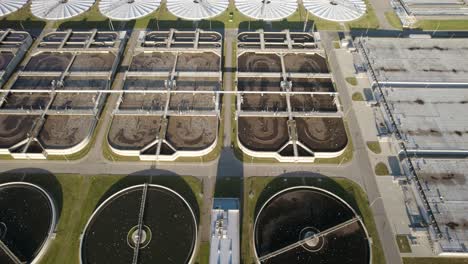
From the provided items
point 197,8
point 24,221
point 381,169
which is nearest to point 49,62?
point 197,8

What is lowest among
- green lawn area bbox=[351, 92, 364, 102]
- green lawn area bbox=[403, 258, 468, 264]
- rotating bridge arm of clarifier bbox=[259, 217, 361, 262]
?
green lawn area bbox=[403, 258, 468, 264]

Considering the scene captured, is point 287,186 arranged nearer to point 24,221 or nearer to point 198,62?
point 198,62

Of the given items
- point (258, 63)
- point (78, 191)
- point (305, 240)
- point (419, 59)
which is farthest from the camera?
point (419, 59)

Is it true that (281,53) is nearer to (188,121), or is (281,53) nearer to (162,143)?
(188,121)

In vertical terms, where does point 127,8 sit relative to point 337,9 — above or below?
below

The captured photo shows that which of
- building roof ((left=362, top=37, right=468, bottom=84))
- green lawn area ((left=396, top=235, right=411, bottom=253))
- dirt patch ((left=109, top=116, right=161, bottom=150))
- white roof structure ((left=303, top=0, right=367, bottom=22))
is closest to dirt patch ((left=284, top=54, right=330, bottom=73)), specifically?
building roof ((left=362, top=37, right=468, bottom=84))

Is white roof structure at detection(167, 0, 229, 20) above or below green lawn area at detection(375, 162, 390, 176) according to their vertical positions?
above

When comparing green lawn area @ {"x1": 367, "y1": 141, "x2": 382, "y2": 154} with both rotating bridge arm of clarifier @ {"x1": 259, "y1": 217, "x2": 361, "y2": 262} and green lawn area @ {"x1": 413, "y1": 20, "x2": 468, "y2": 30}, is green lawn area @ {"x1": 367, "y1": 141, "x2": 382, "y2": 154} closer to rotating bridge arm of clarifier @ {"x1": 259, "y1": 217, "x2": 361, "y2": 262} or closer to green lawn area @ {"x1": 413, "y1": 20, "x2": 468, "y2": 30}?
rotating bridge arm of clarifier @ {"x1": 259, "y1": 217, "x2": 361, "y2": 262}
